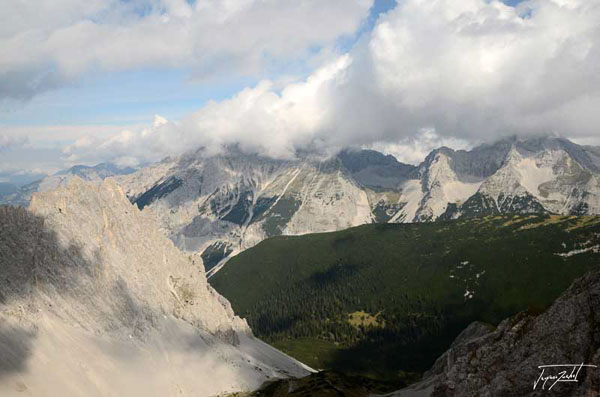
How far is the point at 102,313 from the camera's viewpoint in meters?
137

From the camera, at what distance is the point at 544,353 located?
53.4m

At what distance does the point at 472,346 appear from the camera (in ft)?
262

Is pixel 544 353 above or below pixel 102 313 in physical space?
below

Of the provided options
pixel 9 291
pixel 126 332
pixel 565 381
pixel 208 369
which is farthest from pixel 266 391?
pixel 565 381

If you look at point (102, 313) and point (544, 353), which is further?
point (102, 313)

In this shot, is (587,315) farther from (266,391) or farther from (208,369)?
(208,369)

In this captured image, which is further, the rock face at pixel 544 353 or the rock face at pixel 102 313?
the rock face at pixel 102 313

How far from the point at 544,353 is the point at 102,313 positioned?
418 ft

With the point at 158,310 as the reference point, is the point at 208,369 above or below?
below

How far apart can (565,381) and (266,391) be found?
111355 millimetres

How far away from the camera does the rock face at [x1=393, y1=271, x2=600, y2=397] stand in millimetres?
48531

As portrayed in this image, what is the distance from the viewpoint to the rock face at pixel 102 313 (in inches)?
4311

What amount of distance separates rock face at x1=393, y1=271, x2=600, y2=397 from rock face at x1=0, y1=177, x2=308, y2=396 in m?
94.5

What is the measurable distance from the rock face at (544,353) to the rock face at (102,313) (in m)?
94.5
